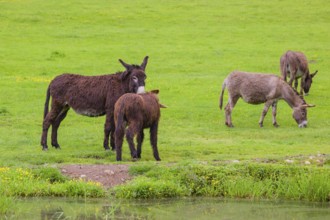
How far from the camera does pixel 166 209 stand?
14469 mm

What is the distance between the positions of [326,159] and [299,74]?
44.2 feet

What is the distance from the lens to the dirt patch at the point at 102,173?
16.6m

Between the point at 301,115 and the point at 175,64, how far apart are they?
12.2 metres

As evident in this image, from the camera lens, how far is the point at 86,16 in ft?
161

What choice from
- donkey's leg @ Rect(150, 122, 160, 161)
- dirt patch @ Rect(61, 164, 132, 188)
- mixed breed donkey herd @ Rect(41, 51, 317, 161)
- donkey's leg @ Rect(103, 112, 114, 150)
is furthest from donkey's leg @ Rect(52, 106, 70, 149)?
dirt patch @ Rect(61, 164, 132, 188)

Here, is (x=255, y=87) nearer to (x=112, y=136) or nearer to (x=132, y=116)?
(x=112, y=136)

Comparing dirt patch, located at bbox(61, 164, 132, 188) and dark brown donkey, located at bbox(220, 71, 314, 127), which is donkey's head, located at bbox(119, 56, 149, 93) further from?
dark brown donkey, located at bbox(220, 71, 314, 127)

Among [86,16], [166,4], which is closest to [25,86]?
[86,16]

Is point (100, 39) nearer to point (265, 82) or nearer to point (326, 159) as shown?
point (265, 82)

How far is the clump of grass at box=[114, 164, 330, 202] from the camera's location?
15609mm

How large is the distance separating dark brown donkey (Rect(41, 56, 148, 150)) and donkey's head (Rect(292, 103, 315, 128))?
6.82 metres

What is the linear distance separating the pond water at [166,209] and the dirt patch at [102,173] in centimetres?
117

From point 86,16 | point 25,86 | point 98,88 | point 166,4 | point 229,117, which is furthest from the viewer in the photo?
point 166,4

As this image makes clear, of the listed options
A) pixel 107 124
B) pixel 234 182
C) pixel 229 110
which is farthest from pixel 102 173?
pixel 229 110
